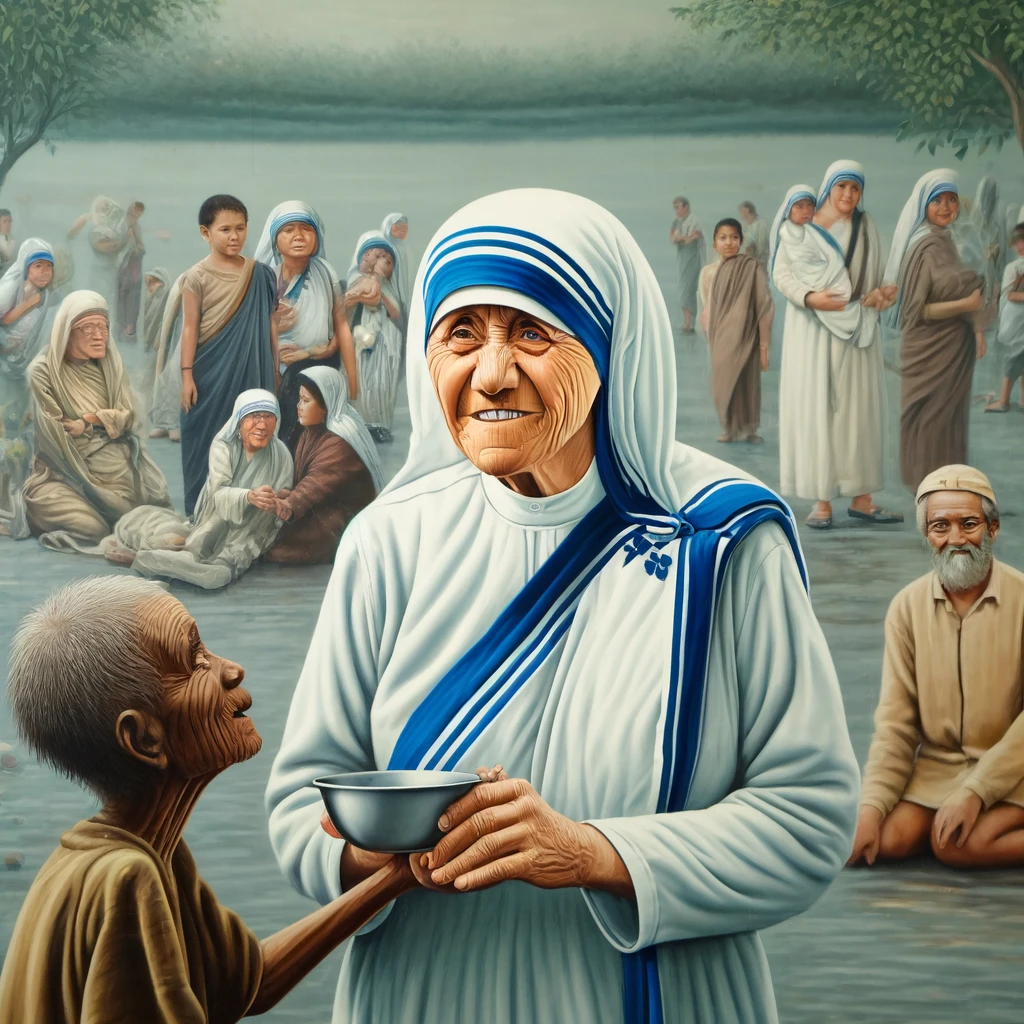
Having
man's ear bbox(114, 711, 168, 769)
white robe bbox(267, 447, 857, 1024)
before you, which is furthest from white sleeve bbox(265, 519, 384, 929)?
man's ear bbox(114, 711, 168, 769)

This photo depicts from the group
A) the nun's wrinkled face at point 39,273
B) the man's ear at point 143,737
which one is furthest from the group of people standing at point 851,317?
the man's ear at point 143,737

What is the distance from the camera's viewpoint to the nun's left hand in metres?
3.31

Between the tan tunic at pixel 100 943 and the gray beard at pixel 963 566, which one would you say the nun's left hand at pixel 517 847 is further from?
the gray beard at pixel 963 566

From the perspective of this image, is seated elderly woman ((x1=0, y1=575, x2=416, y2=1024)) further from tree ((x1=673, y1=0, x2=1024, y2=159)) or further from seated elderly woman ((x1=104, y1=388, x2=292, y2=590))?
tree ((x1=673, y1=0, x2=1024, y2=159))

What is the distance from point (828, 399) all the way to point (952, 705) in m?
1.50

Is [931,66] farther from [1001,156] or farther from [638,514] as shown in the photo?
[638,514]

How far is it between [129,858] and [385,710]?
3.35 feet

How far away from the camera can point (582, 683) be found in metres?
3.69

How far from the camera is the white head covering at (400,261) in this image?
6.86 meters

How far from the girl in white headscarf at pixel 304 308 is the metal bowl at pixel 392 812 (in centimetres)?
383

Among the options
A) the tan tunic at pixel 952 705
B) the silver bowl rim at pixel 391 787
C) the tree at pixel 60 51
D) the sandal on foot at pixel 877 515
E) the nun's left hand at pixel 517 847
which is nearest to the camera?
the silver bowl rim at pixel 391 787

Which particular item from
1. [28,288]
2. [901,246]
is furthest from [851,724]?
[28,288]

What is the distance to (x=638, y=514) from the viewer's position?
3754 millimetres

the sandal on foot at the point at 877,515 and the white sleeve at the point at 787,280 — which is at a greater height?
the white sleeve at the point at 787,280
